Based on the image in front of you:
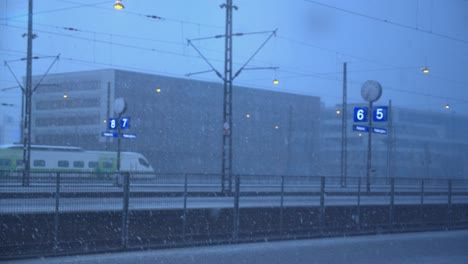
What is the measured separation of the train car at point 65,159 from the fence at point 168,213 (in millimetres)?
23071

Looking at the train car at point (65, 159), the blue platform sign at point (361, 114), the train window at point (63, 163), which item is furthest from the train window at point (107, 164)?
the blue platform sign at point (361, 114)

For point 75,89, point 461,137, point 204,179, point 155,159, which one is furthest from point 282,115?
point 204,179

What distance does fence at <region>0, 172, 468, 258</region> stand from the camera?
468 inches

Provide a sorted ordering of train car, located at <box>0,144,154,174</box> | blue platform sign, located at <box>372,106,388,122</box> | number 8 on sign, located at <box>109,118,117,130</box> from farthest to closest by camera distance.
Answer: train car, located at <box>0,144,154,174</box> < number 8 on sign, located at <box>109,118,117,130</box> < blue platform sign, located at <box>372,106,388,122</box>

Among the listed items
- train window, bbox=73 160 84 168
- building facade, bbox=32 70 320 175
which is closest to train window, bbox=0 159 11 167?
train window, bbox=73 160 84 168

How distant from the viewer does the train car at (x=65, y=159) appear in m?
41.6

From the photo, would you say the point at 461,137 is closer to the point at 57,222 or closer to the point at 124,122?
the point at 124,122

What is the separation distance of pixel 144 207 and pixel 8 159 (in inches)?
1210

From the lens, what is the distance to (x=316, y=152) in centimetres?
4712

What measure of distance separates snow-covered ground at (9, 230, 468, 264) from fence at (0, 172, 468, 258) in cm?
58

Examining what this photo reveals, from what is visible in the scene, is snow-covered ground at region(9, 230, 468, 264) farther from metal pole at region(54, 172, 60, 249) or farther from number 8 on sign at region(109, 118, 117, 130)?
number 8 on sign at region(109, 118, 117, 130)

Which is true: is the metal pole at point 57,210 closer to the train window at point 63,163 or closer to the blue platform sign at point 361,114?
the blue platform sign at point 361,114

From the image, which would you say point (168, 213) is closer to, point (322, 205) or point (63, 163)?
point (322, 205)

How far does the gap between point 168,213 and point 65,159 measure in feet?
104
